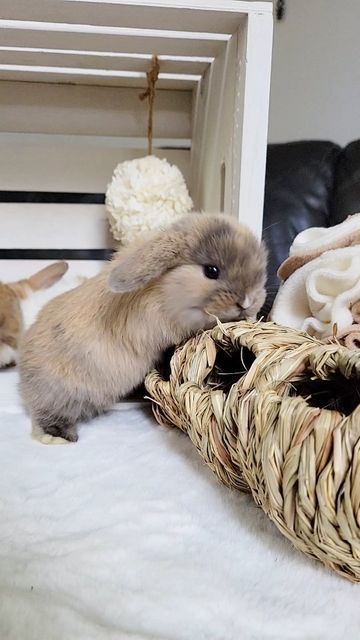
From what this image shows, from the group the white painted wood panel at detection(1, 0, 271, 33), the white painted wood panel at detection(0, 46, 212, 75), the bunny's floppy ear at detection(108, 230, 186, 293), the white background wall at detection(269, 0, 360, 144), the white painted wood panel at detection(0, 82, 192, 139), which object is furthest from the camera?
the white background wall at detection(269, 0, 360, 144)

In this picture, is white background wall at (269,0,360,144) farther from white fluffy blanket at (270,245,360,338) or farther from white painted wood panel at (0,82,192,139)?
white fluffy blanket at (270,245,360,338)

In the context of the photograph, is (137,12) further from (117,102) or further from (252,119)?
(117,102)

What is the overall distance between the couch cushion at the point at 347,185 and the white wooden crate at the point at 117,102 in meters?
0.50

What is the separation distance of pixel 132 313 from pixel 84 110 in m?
0.65

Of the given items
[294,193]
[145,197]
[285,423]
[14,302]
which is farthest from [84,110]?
[285,423]

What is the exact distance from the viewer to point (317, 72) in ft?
5.45

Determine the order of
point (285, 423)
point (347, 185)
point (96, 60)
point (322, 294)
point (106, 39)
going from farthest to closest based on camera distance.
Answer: point (347, 185) < point (96, 60) < point (106, 39) < point (322, 294) < point (285, 423)

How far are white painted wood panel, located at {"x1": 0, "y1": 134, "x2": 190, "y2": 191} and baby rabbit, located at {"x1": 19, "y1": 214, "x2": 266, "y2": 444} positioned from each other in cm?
44

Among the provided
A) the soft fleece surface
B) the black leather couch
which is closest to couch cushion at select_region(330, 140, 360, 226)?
the black leather couch

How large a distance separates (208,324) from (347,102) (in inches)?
47.8

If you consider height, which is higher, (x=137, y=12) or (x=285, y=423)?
(x=137, y=12)

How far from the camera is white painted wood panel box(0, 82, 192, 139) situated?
1.21m

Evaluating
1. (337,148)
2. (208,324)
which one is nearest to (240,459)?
(208,324)

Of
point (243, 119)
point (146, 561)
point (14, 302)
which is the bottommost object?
point (146, 561)
